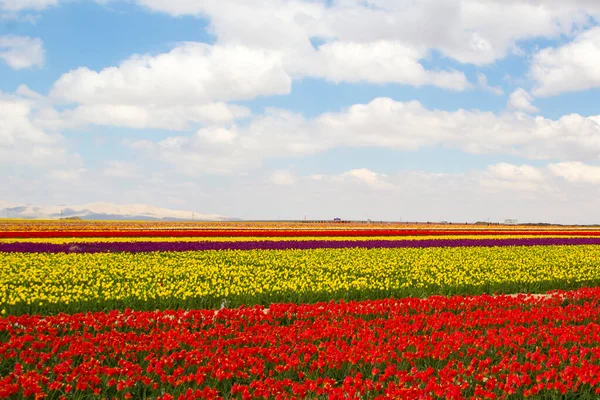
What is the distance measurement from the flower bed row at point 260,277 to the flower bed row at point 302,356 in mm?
2887

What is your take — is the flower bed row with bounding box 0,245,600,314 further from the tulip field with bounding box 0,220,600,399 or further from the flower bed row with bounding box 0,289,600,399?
the flower bed row with bounding box 0,289,600,399

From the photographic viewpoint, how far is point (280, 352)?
7.78 meters

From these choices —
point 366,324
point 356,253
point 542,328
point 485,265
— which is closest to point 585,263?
point 485,265

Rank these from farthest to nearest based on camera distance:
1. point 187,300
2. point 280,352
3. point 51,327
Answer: point 187,300, point 51,327, point 280,352

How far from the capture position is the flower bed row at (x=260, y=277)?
1309cm

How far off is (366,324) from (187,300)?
526 cm

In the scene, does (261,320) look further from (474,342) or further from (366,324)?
(474,342)

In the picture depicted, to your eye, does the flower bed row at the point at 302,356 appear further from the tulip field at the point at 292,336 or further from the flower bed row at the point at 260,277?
the flower bed row at the point at 260,277

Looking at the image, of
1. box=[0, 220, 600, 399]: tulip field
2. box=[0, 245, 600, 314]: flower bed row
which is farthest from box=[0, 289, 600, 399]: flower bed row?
box=[0, 245, 600, 314]: flower bed row

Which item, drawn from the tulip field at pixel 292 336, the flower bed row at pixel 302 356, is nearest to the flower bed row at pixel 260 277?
the tulip field at pixel 292 336

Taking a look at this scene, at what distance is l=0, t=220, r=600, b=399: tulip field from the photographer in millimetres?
6586

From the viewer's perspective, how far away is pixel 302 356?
8039 millimetres

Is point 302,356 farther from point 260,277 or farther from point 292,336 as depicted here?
point 260,277

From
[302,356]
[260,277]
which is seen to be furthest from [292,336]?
[260,277]
